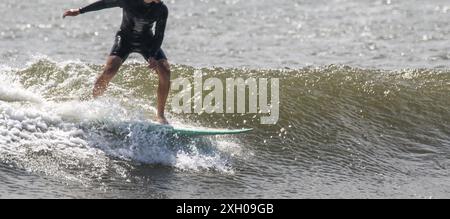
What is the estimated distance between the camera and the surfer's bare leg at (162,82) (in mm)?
9570

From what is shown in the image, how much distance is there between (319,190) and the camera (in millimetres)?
8680

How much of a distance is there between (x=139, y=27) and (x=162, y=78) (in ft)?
2.27

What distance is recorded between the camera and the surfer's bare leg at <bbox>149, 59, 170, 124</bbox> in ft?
31.4

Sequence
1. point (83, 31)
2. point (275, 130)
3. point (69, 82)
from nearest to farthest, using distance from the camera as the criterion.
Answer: point (275, 130)
point (69, 82)
point (83, 31)

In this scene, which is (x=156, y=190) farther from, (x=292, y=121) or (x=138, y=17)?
(x=292, y=121)

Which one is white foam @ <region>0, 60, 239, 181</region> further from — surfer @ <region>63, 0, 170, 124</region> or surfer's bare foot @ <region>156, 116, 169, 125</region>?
surfer @ <region>63, 0, 170, 124</region>

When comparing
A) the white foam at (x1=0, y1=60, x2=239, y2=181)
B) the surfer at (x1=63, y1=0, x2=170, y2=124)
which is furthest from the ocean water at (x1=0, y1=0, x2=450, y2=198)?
the surfer at (x1=63, y1=0, x2=170, y2=124)

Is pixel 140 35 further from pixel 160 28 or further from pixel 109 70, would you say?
pixel 109 70

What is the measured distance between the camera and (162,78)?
9.65 metres

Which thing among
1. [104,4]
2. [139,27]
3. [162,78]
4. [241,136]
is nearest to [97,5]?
[104,4]

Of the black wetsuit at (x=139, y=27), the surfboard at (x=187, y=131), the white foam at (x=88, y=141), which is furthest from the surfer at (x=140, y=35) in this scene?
the white foam at (x=88, y=141)

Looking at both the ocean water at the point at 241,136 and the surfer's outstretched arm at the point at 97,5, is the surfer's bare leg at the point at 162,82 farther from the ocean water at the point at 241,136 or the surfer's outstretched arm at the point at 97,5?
the surfer's outstretched arm at the point at 97,5

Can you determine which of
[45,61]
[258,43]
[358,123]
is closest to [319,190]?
[358,123]
